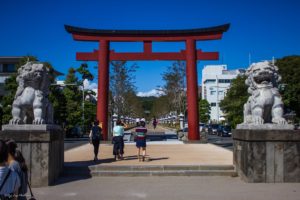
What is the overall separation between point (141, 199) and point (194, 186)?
196cm

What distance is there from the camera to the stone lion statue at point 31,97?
33.3 ft

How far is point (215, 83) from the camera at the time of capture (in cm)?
9656

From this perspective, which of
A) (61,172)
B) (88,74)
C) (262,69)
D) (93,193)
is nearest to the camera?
(93,193)

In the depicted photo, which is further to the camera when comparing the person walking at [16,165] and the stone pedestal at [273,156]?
the stone pedestal at [273,156]

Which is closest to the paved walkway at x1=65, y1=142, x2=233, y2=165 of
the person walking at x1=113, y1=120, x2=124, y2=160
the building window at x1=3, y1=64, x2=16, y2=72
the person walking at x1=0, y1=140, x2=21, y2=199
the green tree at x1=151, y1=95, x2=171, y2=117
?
the person walking at x1=113, y1=120, x2=124, y2=160

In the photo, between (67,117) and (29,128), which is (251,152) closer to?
(29,128)

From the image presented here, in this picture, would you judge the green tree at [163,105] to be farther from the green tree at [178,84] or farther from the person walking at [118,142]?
the person walking at [118,142]

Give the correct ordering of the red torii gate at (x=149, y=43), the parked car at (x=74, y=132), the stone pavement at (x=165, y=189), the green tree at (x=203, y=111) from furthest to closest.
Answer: the green tree at (x=203, y=111), the parked car at (x=74, y=132), the red torii gate at (x=149, y=43), the stone pavement at (x=165, y=189)

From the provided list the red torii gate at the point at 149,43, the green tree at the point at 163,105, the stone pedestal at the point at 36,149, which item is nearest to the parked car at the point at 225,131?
the green tree at the point at 163,105

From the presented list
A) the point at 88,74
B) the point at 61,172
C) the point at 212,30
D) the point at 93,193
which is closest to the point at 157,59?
the point at 212,30

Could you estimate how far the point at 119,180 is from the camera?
413 inches

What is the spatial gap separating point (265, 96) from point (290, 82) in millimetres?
32648

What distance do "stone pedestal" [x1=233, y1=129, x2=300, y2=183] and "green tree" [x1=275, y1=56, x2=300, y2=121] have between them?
1148 inches

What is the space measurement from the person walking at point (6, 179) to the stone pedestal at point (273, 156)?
22.3 feet
